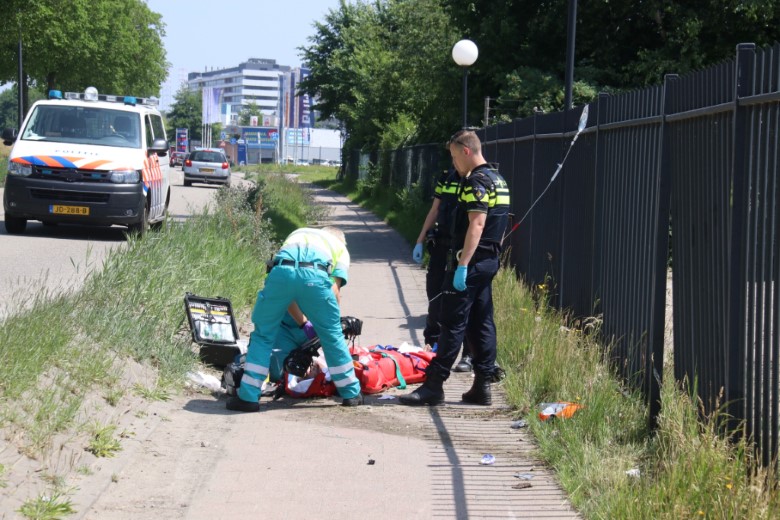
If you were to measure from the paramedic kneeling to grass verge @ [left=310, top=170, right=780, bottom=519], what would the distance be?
1376 millimetres

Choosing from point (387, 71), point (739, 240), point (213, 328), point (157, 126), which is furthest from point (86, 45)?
point (739, 240)

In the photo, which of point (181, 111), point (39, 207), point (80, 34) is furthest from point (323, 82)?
point (181, 111)

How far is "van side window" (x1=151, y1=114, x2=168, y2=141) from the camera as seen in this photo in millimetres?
18080

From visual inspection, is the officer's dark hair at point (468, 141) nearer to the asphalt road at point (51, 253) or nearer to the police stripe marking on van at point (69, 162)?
the asphalt road at point (51, 253)

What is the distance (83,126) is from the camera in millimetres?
16531

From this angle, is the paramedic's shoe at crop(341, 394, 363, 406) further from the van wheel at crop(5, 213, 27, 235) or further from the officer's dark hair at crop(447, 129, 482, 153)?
the van wheel at crop(5, 213, 27, 235)

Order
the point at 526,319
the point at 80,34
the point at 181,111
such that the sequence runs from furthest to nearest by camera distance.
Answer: the point at 181,111 → the point at 80,34 → the point at 526,319

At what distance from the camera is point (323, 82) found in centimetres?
5056

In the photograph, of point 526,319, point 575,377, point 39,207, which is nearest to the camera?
point 575,377

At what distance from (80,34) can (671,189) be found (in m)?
47.0

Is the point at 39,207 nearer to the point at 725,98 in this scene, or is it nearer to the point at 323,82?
the point at 725,98

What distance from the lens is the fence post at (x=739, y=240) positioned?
4.80 meters

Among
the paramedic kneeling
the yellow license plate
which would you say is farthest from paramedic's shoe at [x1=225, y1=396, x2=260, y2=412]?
the yellow license plate

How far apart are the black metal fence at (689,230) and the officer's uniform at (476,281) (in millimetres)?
876
